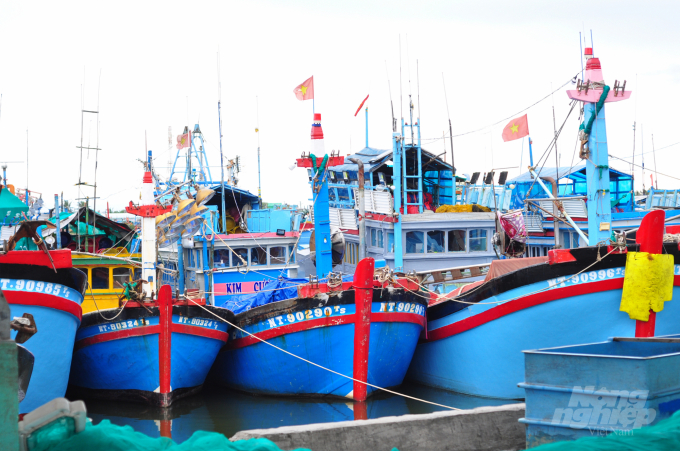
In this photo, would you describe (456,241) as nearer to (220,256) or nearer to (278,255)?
(278,255)

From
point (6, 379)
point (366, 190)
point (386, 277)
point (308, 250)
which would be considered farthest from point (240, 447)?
point (308, 250)

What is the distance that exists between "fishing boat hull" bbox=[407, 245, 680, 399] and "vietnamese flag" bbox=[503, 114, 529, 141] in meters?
5.28

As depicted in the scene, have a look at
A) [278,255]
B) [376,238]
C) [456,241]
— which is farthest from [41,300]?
[456,241]

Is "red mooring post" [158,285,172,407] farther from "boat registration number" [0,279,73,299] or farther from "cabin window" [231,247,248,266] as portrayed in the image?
"cabin window" [231,247,248,266]

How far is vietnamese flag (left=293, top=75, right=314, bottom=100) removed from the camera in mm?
15500

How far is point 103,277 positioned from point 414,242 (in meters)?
7.70

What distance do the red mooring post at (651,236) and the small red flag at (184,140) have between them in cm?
1538

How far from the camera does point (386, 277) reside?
12055mm

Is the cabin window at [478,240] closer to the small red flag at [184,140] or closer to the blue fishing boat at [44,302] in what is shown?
the blue fishing boat at [44,302]

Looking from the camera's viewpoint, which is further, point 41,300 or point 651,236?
point 651,236

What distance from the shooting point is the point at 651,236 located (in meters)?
10.5

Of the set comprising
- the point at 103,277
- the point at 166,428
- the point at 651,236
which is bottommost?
the point at 166,428

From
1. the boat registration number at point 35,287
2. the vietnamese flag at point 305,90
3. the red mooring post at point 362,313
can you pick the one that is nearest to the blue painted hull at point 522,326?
the red mooring post at point 362,313

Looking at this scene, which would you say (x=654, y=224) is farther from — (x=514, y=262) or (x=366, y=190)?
(x=366, y=190)
